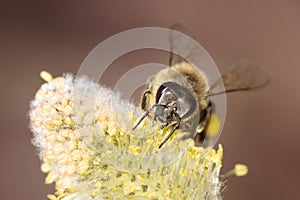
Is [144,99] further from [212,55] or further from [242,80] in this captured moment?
[212,55]

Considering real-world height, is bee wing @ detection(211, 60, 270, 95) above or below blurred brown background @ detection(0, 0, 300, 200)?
below

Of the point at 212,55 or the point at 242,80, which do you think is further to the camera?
the point at 212,55

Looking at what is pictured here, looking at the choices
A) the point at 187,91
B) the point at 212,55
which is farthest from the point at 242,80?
the point at 212,55

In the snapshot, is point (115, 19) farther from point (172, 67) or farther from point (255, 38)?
point (172, 67)

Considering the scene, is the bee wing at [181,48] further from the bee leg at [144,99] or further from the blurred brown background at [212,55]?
the blurred brown background at [212,55]

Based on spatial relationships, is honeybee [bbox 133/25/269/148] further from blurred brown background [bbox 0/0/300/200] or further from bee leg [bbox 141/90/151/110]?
blurred brown background [bbox 0/0/300/200]

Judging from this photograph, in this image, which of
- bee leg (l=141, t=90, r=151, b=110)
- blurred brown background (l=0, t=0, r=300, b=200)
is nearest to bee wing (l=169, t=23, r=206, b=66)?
bee leg (l=141, t=90, r=151, b=110)

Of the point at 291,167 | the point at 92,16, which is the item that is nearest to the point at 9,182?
the point at 92,16

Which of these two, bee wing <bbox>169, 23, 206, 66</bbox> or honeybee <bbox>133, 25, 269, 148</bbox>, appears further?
bee wing <bbox>169, 23, 206, 66</bbox>
